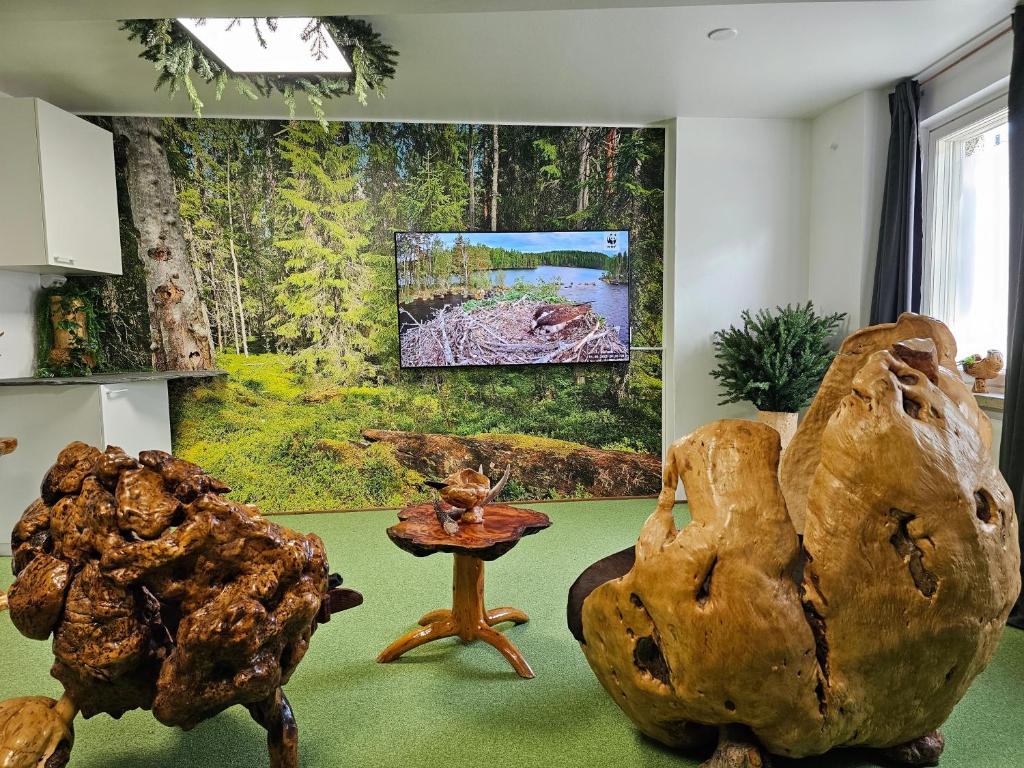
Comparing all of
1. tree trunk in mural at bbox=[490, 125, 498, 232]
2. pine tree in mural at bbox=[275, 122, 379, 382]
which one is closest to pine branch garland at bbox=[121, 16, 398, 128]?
pine tree in mural at bbox=[275, 122, 379, 382]

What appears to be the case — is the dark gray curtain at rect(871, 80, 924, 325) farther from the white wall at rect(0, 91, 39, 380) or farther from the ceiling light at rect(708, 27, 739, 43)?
the white wall at rect(0, 91, 39, 380)

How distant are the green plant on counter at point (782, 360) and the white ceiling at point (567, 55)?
151 cm

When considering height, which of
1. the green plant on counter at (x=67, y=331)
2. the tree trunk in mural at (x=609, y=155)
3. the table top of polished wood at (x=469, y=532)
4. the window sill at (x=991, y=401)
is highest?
the tree trunk in mural at (x=609, y=155)

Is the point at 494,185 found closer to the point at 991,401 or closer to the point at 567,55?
the point at 567,55

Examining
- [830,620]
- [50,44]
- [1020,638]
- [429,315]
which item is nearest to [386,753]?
[830,620]

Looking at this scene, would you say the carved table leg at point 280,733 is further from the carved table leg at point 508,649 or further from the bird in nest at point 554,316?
the bird in nest at point 554,316

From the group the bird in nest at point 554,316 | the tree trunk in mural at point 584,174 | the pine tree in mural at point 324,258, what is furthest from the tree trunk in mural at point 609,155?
the pine tree in mural at point 324,258

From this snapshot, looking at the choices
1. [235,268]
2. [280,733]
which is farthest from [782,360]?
[235,268]

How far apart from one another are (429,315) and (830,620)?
3.48 metres

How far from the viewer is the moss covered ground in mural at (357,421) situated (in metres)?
4.33

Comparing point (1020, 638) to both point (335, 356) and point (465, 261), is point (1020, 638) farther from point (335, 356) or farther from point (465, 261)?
point (335, 356)

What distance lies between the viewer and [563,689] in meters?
2.02

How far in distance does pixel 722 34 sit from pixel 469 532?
2865 mm

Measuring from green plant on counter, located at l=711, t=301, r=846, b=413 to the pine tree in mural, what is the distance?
2.70 m
